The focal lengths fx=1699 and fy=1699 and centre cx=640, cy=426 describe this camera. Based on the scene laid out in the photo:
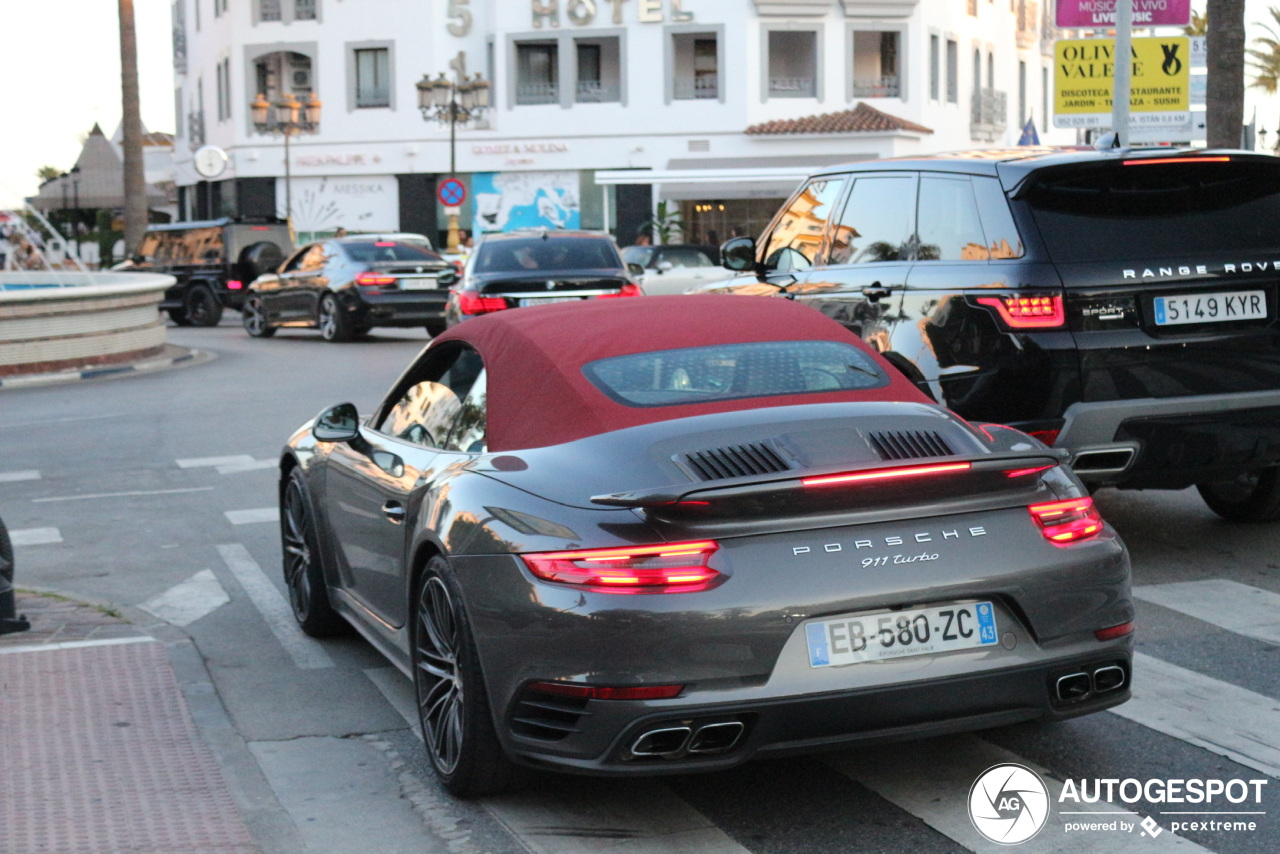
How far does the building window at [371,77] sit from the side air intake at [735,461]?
48.1 metres

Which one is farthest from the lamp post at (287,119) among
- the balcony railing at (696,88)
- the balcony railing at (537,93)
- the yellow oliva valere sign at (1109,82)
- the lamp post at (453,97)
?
the yellow oliva valere sign at (1109,82)

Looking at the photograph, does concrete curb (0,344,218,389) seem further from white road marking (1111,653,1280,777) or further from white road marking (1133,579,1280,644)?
white road marking (1111,653,1280,777)

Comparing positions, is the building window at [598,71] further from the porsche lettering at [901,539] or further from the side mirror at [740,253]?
the porsche lettering at [901,539]

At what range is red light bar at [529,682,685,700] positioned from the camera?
13.2ft

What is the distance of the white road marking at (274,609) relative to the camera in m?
6.59

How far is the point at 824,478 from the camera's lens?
409 centimetres

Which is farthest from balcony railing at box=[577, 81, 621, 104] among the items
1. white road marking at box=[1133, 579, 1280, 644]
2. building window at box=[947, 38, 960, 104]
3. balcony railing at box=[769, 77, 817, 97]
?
white road marking at box=[1133, 579, 1280, 644]

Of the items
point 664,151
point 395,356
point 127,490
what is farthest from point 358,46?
point 127,490

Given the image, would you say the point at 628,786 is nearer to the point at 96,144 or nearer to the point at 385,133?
the point at 385,133

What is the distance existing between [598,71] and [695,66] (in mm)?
2960

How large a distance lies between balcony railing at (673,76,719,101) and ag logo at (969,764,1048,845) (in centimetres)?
4470

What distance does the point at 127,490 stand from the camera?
11156 millimetres

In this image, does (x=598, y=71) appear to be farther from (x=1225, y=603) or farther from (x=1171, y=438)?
(x=1225, y=603)

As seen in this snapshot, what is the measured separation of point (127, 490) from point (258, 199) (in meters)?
42.6
